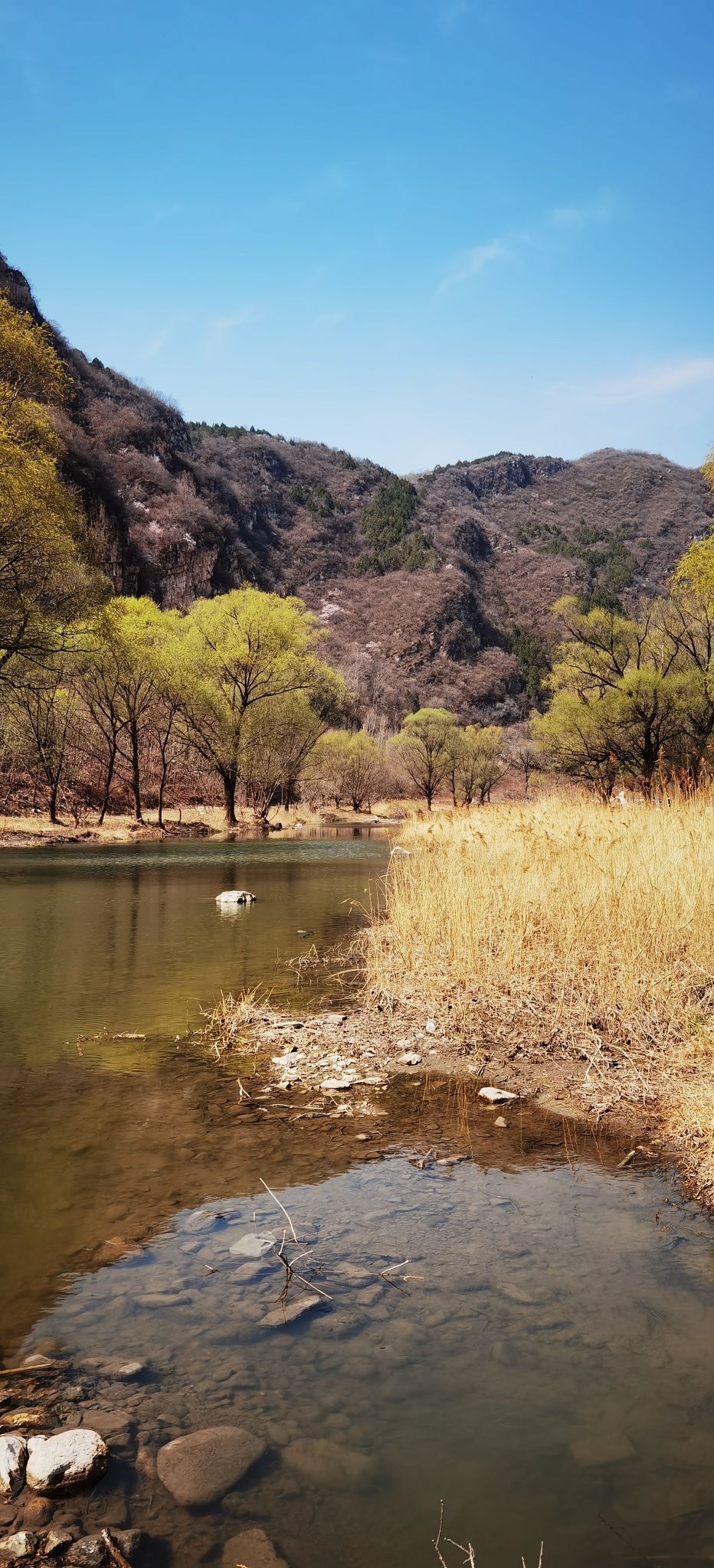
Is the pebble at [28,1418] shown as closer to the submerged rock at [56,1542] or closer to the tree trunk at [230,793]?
the submerged rock at [56,1542]

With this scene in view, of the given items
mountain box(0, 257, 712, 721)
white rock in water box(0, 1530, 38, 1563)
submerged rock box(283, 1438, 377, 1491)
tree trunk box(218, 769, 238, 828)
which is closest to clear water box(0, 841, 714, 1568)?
submerged rock box(283, 1438, 377, 1491)

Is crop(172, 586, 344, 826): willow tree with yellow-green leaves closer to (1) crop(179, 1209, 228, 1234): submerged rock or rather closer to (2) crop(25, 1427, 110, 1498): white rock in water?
(1) crop(179, 1209, 228, 1234): submerged rock

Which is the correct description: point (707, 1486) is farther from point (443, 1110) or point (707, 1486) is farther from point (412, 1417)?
point (443, 1110)

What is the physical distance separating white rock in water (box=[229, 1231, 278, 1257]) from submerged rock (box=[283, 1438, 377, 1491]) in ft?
4.41

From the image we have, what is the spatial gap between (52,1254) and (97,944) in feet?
32.5

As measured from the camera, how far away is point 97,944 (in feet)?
45.4

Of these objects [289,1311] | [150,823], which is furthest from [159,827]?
[289,1311]

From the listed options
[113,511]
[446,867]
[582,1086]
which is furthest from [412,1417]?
[113,511]

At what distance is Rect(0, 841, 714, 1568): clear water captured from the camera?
270cm

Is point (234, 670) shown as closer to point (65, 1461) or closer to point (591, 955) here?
point (591, 955)

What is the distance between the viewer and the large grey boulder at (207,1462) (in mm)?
2740

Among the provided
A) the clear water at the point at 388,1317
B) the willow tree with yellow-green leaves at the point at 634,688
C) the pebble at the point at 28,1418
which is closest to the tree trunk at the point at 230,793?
the willow tree with yellow-green leaves at the point at 634,688

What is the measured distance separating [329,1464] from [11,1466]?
3.41ft

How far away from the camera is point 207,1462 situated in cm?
286
